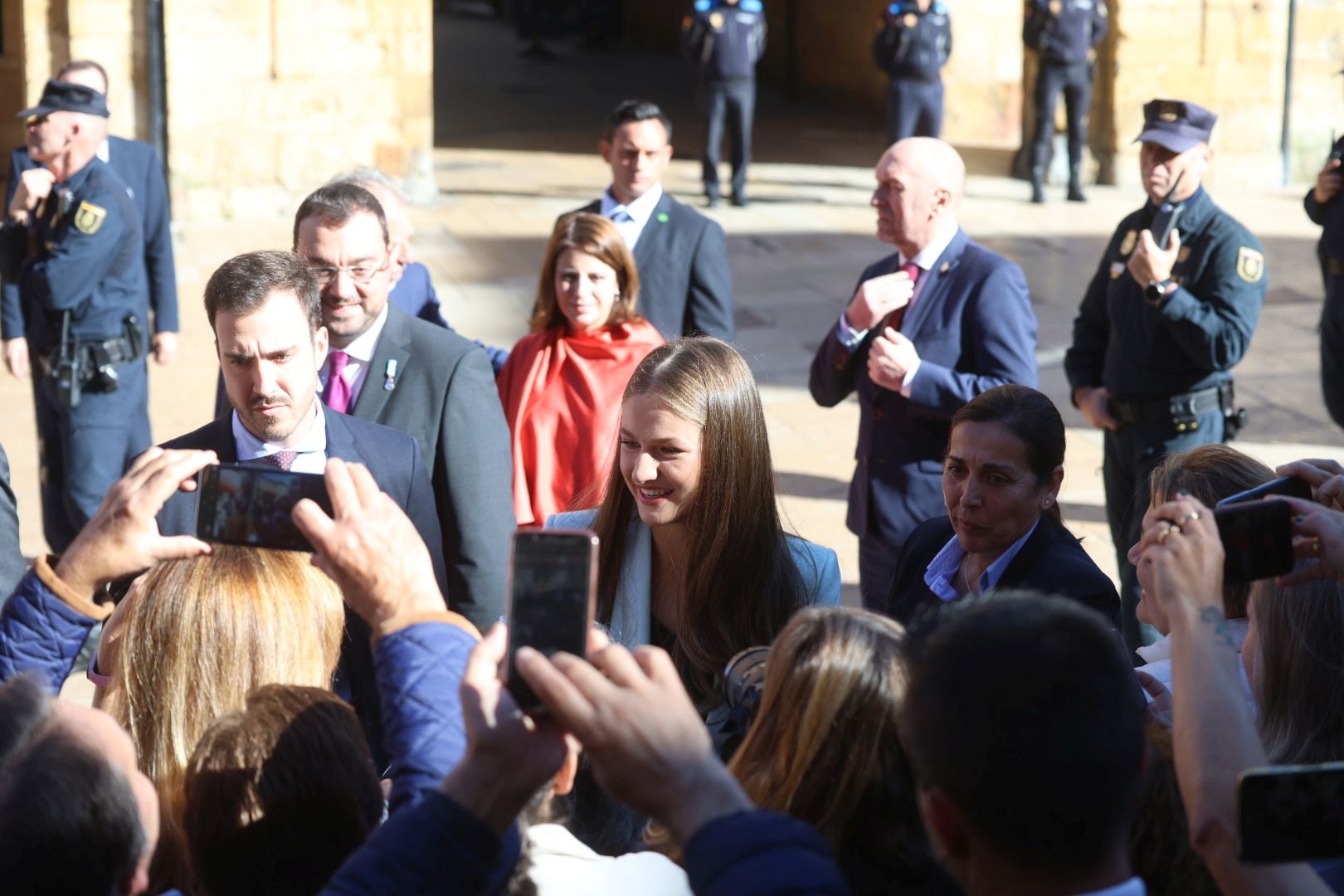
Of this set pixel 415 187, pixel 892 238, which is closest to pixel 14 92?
pixel 415 187

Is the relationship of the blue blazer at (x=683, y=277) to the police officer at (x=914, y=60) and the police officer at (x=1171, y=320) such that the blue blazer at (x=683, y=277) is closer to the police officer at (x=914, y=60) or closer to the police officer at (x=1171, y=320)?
the police officer at (x=1171, y=320)

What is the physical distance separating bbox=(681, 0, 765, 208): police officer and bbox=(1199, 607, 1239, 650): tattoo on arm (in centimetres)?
1254

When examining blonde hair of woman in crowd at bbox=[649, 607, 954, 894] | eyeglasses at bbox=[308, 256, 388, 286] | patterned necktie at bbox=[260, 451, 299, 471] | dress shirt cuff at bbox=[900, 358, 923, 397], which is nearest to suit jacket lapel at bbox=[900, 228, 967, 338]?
dress shirt cuff at bbox=[900, 358, 923, 397]

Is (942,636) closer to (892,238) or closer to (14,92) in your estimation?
(892,238)

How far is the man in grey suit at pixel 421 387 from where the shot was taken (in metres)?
4.29

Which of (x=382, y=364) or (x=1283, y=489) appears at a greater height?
(x=1283, y=489)

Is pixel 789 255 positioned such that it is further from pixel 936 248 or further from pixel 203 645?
pixel 203 645

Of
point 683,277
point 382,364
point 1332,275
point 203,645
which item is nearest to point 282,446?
point 382,364

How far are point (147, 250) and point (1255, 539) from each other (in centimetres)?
555

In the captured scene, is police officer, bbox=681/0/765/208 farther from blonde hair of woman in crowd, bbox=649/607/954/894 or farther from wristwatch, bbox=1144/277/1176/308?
blonde hair of woman in crowd, bbox=649/607/954/894

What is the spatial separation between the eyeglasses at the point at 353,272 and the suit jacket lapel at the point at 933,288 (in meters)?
1.66

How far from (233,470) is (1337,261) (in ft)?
18.5

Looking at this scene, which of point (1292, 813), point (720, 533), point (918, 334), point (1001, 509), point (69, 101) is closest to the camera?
point (1292, 813)

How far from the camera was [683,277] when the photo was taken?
6.09m
